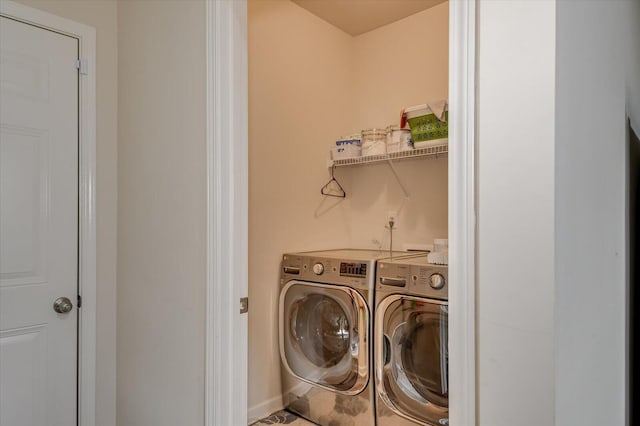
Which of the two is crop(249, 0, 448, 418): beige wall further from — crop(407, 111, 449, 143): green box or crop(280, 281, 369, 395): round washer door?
crop(407, 111, 449, 143): green box

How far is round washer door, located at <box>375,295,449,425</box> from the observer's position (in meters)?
1.88

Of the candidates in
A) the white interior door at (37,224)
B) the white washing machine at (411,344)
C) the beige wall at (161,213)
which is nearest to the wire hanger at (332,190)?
the white washing machine at (411,344)

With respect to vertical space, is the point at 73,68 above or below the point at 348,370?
above

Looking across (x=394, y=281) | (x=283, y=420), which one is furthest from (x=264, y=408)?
(x=394, y=281)

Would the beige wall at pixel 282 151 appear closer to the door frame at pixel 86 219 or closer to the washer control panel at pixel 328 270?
the washer control panel at pixel 328 270

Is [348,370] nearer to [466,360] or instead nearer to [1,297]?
[466,360]

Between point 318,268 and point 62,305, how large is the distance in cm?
128

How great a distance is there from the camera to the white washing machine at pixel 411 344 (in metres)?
1.88

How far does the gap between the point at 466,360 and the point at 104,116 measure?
6.54ft

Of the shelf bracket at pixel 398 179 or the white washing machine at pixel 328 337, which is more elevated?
the shelf bracket at pixel 398 179

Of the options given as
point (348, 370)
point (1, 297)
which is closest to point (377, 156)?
point (348, 370)

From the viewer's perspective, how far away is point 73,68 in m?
1.97

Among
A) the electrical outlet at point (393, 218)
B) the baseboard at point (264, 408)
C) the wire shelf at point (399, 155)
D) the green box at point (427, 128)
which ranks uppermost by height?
the green box at point (427, 128)

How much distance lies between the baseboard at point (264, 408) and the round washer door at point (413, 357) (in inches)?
31.1
